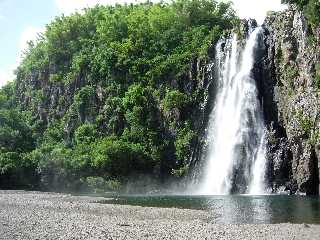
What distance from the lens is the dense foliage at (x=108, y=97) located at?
56.2 metres

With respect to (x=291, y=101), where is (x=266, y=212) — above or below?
below

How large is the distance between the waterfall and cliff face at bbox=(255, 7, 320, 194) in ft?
3.73

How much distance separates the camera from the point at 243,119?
48.8 metres

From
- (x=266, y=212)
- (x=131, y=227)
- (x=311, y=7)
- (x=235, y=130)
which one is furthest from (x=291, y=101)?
(x=131, y=227)

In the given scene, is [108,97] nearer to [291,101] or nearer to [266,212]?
[291,101]

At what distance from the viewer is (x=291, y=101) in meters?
46.2

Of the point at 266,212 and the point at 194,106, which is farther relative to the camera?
the point at 194,106

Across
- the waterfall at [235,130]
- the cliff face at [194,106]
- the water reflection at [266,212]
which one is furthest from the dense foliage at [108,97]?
the water reflection at [266,212]

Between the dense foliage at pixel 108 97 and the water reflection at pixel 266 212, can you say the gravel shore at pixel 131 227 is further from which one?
the dense foliage at pixel 108 97

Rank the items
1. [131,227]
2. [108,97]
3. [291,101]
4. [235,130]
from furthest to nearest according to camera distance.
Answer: [108,97]
[235,130]
[291,101]
[131,227]

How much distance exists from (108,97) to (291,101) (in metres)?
28.8

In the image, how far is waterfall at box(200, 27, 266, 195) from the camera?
151 ft

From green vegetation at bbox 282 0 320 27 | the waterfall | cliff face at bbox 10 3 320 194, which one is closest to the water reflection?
cliff face at bbox 10 3 320 194

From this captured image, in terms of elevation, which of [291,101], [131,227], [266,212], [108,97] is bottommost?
[131,227]
